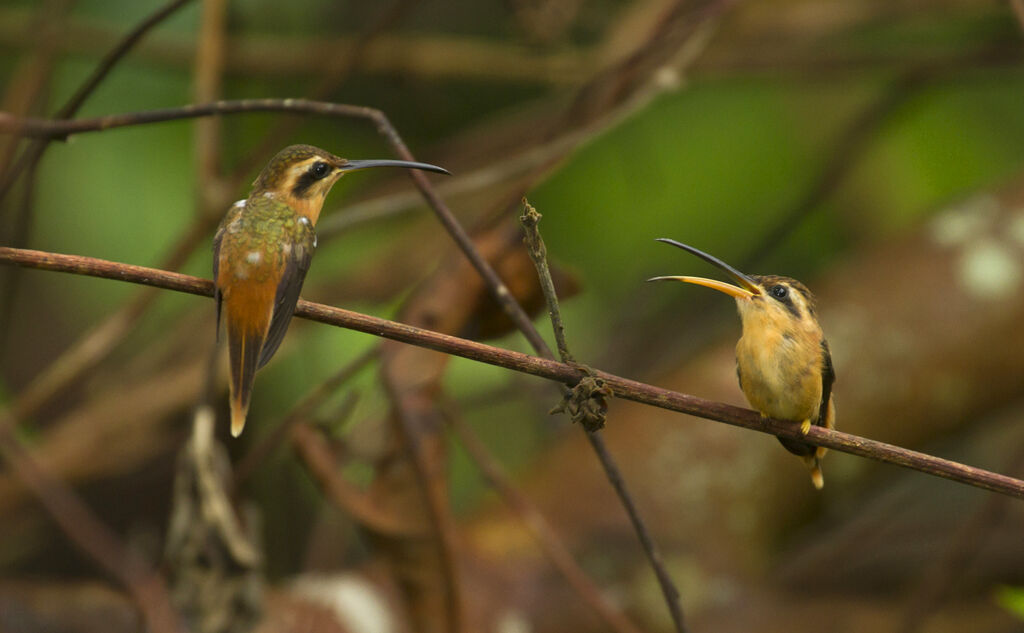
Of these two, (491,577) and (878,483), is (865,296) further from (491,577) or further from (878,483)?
(491,577)

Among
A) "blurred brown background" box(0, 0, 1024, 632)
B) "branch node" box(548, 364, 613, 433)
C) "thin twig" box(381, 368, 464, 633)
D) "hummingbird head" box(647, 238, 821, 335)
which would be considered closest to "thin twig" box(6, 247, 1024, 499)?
"branch node" box(548, 364, 613, 433)

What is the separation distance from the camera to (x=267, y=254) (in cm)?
155

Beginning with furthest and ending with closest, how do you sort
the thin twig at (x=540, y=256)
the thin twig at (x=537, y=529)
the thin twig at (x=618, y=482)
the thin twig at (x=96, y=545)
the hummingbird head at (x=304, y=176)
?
the thin twig at (x=96, y=545) → the thin twig at (x=537, y=529) → the hummingbird head at (x=304, y=176) → the thin twig at (x=618, y=482) → the thin twig at (x=540, y=256)

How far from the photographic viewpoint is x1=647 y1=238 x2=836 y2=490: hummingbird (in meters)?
1.70

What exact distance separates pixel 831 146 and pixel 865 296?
1.11 meters

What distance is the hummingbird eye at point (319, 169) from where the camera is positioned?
161 cm

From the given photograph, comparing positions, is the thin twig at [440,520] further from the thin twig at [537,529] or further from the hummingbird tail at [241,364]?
the hummingbird tail at [241,364]

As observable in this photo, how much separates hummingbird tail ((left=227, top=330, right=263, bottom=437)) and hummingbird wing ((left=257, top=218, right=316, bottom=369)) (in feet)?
0.16

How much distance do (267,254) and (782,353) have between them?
0.79 meters

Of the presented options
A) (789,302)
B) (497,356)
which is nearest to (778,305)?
(789,302)

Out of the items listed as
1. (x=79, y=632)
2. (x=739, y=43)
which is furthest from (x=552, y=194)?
(x=79, y=632)

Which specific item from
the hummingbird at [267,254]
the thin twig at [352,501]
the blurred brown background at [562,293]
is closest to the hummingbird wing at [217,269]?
the hummingbird at [267,254]

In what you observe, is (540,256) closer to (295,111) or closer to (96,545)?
(295,111)

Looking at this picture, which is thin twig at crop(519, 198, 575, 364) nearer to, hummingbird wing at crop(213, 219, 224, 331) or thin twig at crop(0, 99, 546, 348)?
thin twig at crop(0, 99, 546, 348)
